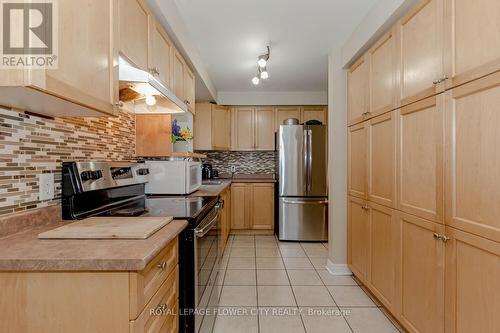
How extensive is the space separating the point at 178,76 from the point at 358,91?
1.61 metres

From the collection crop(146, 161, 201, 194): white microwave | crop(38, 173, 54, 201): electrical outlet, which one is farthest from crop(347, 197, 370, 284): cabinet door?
crop(38, 173, 54, 201): electrical outlet

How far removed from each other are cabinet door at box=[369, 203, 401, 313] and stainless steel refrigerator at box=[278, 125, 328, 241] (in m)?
1.76

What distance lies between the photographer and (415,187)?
1639mm

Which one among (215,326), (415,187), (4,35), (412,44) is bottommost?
(215,326)

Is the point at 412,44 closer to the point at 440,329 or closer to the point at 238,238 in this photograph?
the point at 440,329

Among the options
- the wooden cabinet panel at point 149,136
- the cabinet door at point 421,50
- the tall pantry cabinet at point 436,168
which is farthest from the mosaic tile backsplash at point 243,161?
the cabinet door at point 421,50

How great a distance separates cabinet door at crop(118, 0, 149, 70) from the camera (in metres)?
1.39

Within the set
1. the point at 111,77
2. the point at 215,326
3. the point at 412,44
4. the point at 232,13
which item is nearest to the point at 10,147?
the point at 111,77

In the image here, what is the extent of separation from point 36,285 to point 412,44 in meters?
2.13

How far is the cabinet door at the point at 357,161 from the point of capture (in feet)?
7.73

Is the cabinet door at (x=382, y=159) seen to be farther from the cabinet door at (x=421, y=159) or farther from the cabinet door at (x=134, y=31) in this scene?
the cabinet door at (x=134, y=31)

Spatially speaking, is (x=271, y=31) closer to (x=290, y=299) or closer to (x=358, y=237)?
(x=358, y=237)

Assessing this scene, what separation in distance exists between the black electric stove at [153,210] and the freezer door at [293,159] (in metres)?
2.19

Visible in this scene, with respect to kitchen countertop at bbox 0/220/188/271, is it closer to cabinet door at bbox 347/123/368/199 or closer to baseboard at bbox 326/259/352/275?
cabinet door at bbox 347/123/368/199
